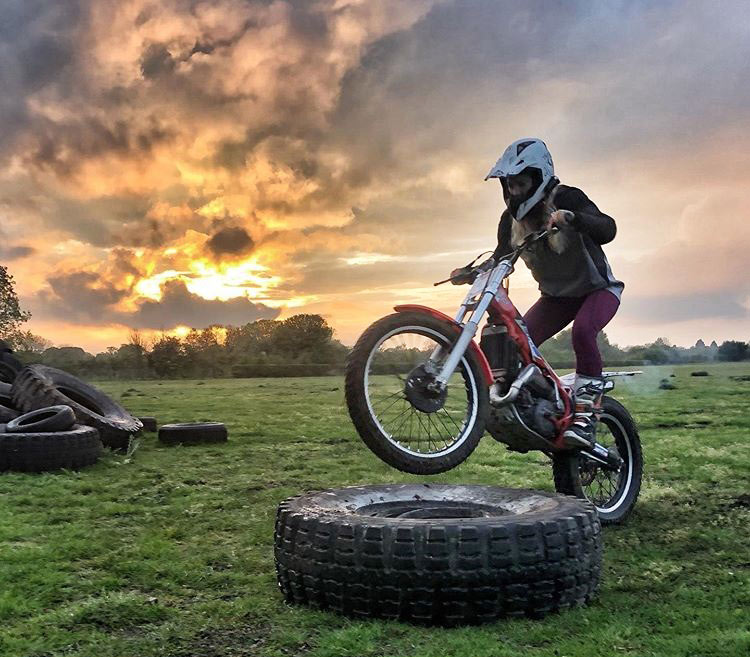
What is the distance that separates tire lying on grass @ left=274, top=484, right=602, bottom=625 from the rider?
5.29ft

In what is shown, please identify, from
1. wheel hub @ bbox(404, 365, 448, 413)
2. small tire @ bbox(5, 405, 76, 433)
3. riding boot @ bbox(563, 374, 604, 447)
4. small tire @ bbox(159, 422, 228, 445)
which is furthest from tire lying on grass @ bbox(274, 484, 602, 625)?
small tire @ bbox(159, 422, 228, 445)

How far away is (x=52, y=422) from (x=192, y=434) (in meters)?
2.30

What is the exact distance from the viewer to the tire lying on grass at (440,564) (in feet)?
12.1

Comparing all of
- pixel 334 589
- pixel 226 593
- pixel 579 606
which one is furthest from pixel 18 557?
pixel 579 606

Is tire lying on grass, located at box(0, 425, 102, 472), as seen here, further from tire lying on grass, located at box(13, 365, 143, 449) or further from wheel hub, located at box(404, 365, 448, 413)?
wheel hub, located at box(404, 365, 448, 413)

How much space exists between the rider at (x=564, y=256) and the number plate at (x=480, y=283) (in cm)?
23

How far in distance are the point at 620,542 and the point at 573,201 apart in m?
2.50

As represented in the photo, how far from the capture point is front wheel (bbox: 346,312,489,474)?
12.9 ft

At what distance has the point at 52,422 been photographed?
8.96 meters

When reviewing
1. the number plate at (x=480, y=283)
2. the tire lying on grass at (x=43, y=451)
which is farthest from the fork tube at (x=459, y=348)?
the tire lying on grass at (x=43, y=451)

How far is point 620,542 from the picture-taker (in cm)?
553

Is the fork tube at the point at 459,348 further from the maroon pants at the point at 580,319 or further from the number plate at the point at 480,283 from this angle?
the maroon pants at the point at 580,319

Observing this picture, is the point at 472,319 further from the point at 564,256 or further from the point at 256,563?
the point at 256,563

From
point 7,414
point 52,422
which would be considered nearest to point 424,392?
point 52,422
